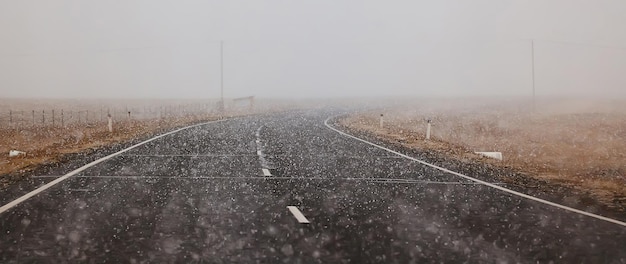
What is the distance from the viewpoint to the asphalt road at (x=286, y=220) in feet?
21.6

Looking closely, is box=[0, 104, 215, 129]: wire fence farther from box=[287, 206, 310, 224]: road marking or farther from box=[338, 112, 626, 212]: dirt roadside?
box=[287, 206, 310, 224]: road marking

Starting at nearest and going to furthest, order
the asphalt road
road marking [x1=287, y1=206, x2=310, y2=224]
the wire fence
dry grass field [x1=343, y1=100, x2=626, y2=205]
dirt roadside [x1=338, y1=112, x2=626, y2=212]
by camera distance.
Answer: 1. the asphalt road
2. road marking [x1=287, y1=206, x2=310, y2=224]
3. dirt roadside [x1=338, y1=112, x2=626, y2=212]
4. dry grass field [x1=343, y1=100, x2=626, y2=205]
5. the wire fence

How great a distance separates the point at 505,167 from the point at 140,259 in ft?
41.4

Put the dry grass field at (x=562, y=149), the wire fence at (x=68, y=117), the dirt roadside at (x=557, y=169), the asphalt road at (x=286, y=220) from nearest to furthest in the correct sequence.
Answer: the asphalt road at (x=286, y=220)
the dirt roadside at (x=557, y=169)
the dry grass field at (x=562, y=149)
the wire fence at (x=68, y=117)

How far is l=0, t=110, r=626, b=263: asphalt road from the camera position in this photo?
21.6 ft

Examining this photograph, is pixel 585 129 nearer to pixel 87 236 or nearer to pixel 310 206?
pixel 310 206

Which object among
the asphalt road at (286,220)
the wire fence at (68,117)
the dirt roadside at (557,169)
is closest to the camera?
the asphalt road at (286,220)

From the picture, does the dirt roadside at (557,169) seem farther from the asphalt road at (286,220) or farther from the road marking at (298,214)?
the road marking at (298,214)

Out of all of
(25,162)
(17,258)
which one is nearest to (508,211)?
(17,258)

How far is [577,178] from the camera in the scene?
15570mm

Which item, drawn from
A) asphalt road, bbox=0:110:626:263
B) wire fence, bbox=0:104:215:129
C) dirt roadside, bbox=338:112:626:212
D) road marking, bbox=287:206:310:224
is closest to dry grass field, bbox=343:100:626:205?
dirt roadside, bbox=338:112:626:212

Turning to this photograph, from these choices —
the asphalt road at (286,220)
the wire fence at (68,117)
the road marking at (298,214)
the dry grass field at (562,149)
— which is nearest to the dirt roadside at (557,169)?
the dry grass field at (562,149)

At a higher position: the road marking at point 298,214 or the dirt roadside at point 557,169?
the road marking at point 298,214

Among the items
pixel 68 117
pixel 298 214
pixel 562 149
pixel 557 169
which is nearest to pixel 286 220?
pixel 298 214
